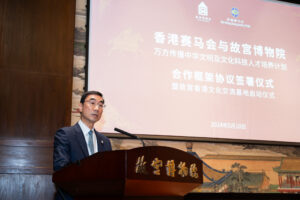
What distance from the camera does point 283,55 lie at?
367cm

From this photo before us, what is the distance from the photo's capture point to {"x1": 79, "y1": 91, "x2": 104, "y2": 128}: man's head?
2.30 meters

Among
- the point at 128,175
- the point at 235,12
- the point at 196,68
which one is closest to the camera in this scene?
the point at 128,175

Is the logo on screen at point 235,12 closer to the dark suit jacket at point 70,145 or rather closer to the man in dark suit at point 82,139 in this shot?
the man in dark suit at point 82,139

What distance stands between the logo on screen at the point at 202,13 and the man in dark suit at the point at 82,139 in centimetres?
156

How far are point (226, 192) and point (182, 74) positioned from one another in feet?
3.68

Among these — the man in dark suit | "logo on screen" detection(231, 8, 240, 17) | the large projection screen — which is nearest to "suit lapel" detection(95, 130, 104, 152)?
the man in dark suit

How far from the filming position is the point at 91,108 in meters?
2.31

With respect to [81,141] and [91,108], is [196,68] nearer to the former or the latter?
[91,108]

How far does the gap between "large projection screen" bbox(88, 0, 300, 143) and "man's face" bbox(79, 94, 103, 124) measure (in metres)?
0.69

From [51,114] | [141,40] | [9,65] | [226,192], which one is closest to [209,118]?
[226,192]

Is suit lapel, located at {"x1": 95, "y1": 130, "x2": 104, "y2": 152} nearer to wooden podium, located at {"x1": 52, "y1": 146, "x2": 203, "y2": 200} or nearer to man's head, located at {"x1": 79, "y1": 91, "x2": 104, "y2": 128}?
man's head, located at {"x1": 79, "y1": 91, "x2": 104, "y2": 128}

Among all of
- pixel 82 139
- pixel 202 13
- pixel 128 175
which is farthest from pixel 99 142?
pixel 202 13

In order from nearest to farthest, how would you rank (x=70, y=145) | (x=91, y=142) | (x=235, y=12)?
1. (x=70, y=145)
2. (x=91, y=142)
3. (x=235, y=12)

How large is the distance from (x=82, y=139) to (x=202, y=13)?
75.8 inches
